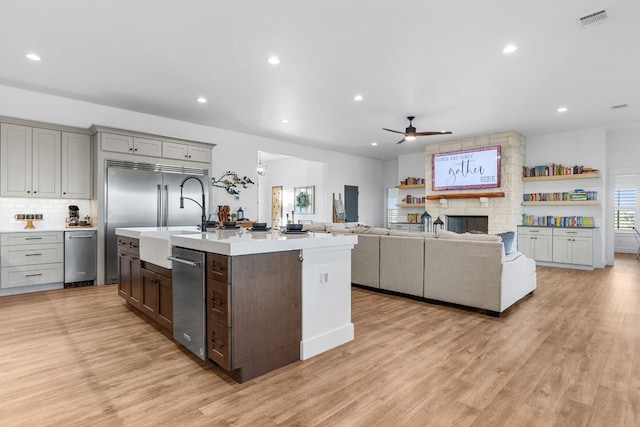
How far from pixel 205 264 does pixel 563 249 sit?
763 cm

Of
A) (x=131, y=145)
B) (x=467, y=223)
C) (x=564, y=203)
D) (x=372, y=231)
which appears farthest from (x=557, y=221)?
(x=131, y=145)

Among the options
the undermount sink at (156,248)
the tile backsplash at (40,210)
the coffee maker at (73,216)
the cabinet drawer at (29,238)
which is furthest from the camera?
the coffee maker at (73,216)

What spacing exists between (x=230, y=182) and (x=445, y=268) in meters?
4.98

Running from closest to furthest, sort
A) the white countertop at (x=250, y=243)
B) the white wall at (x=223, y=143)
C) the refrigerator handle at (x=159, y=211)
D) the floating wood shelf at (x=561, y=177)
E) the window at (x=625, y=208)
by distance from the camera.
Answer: the white countertop at (x=250, y=243), the white wall at (x=223, y=143), the refrigerator handle at (x=159, y=211), the floating wood shelf at (x=561, y=177), the window at (x=625, y=208)

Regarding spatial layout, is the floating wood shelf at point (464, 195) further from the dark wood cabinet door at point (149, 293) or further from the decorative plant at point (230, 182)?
the dark wood cabinet door at point (149, 293)

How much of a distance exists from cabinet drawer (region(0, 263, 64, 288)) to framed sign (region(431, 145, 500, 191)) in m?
7.95

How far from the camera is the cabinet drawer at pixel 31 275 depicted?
14.5 ft

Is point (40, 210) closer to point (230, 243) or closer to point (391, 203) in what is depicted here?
point (230, 243)

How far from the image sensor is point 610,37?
3.37 metres

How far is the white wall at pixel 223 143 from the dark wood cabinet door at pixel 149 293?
354 centimetres

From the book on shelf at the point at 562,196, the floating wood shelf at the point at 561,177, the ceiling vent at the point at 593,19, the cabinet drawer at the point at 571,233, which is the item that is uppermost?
the ceiling vent at the point at 593,19

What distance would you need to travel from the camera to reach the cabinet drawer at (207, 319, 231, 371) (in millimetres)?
2130

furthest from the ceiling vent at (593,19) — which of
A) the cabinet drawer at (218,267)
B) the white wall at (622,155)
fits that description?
the white wall at (622,155)

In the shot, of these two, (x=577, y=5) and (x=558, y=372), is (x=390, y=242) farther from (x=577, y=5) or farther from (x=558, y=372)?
(x=577, y=5)
